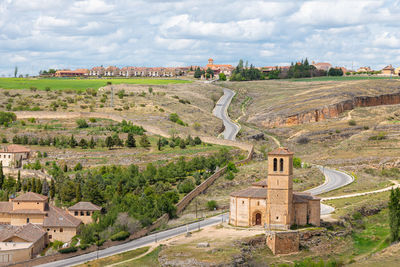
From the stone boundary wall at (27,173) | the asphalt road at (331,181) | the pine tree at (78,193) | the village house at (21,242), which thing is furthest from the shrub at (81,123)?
the village house at (21,242)

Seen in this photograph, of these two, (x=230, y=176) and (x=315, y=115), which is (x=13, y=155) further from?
(x=315, y=115)

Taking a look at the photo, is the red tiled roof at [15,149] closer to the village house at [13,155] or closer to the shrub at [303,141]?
the village house at [13,155]

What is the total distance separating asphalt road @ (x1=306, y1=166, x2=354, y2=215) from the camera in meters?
76.8

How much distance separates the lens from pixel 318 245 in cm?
5628

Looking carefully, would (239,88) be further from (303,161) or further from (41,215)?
(41,215)

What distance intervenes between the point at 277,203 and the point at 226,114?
8419cm

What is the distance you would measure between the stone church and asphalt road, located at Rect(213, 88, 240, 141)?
51.2 m

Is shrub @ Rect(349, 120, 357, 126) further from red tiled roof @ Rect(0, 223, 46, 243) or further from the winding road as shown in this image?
red tiled roof @ Rect(0, 223, 46, 243)

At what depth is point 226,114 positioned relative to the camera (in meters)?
141

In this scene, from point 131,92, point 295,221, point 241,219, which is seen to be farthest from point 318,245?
point 131,92

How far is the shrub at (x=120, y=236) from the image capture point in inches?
2201

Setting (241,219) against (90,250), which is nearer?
(90,250)

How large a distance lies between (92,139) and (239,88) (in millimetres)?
91416

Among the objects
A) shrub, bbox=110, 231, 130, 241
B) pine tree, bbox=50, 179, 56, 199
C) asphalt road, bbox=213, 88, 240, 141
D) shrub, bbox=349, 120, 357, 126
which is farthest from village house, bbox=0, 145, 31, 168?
shrub, bbox=349, 120, 357, 126
